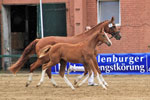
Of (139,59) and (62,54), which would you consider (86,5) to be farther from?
(62,54)

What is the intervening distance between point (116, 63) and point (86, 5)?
14.1 ft

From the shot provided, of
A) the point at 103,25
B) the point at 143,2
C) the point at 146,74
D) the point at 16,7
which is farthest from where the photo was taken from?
the point at 16,7

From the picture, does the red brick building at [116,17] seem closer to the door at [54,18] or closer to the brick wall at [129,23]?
the brick wall at [129,23]

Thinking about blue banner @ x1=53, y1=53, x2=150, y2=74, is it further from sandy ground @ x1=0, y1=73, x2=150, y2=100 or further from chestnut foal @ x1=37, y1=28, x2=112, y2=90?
chestnut foal @ x1=37, y1=28, x2=112, y2=90

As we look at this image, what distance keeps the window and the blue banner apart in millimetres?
3246

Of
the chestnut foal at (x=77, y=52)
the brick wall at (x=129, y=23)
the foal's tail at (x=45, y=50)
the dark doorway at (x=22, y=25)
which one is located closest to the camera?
the chestnut foal at (x=77, y=52)

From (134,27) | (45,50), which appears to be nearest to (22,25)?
(134,27)

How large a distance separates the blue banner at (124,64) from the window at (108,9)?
3.25 metres

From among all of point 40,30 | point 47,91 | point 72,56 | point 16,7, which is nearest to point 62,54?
point 72,56

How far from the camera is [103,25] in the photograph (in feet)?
47.9

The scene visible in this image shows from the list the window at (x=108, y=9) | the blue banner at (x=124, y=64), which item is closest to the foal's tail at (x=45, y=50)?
the blue banner at (x=124, y=64)

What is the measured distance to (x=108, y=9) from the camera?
74.4ft

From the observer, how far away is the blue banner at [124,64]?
19.5m

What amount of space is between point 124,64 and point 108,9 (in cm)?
410
